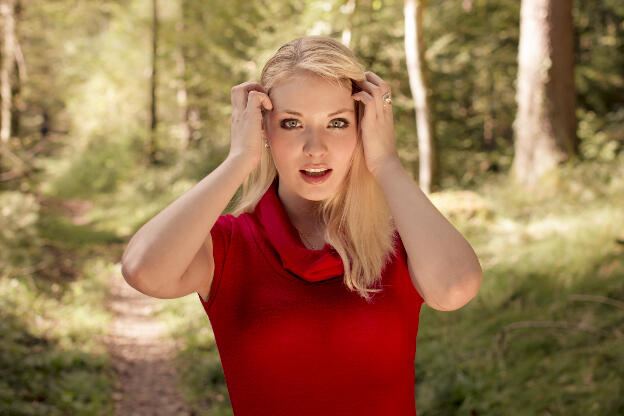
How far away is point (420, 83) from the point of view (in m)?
9.67

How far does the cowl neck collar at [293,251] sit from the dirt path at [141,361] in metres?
4.12

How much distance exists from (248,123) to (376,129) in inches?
16.2

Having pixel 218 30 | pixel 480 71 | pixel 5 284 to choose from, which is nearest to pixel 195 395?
pixel 5 284

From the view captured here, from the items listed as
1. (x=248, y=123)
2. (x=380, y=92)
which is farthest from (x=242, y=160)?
(x=380, y=92)

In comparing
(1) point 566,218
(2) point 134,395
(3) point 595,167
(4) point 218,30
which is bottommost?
(2) point 134,395

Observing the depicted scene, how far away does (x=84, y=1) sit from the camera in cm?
1805

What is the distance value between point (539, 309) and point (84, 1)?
17.8 metres

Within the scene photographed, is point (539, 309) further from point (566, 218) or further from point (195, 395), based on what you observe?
point (195, 395)

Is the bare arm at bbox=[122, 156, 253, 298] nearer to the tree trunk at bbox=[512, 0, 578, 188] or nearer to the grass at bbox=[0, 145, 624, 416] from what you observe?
the grass at bbox=[0, 145, 624, 416]

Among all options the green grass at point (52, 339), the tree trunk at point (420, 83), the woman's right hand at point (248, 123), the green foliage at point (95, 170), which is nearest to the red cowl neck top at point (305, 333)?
the woman's right hand at point (248, 123)

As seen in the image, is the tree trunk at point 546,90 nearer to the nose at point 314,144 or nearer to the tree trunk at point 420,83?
the tree trunk at point 420,83

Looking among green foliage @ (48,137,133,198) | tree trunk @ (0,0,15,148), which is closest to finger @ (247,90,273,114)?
tree trunk @ (0,0,15,148)

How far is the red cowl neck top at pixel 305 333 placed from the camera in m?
1.63

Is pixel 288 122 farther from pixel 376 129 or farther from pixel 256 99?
pixel 376 129
